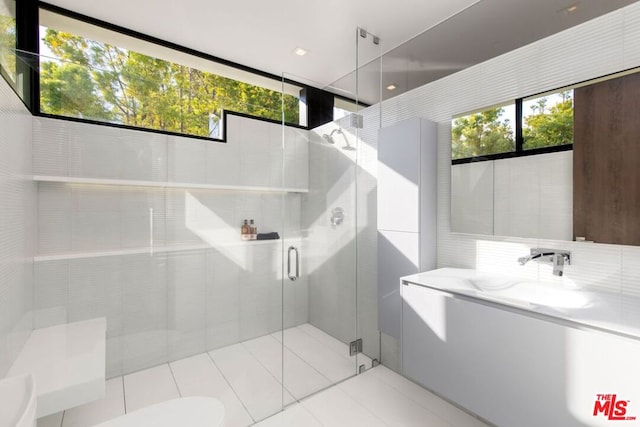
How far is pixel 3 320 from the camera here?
1.27 m

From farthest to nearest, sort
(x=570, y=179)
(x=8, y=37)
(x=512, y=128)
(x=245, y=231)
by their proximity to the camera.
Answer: (x=245, y=231) < (x=512, y=128) < (x=8, y=37) < (x=570, y=179)

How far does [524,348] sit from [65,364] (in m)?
2.12

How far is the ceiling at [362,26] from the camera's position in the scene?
1.95 metres

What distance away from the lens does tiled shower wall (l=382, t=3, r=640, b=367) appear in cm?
140

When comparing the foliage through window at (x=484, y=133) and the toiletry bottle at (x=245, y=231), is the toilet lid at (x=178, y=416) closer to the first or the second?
the toiletry bottle at (x=245, y=231)

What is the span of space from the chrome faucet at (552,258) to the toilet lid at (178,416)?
169cm

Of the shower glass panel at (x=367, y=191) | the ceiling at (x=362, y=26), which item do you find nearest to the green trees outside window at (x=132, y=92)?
the ceiling at (x=362, y=26)

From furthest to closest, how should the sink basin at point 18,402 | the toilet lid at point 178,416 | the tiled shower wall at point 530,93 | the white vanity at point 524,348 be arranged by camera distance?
the tiled shower wall at point 530,93
the toilet lid at point 178,416
the white vanity at point 524,348
the sink basin at point 18,402

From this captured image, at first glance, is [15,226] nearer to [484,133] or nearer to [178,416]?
[178,416]

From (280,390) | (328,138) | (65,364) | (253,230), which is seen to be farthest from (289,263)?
(65,364)

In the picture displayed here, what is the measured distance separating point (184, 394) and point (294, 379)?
0.74m

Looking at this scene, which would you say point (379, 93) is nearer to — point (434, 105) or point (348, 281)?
point (434, 105)

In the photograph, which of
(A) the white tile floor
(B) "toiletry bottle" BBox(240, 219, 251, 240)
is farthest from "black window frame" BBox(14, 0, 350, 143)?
(A) the white tile floor

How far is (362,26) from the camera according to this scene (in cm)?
234
